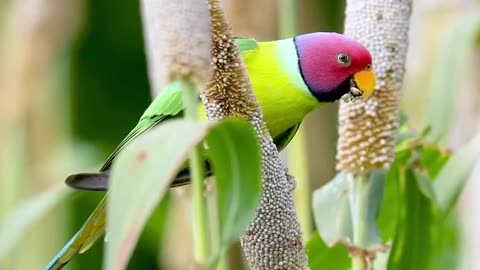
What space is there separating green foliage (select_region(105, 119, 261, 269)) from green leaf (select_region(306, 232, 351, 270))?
452 millimetres

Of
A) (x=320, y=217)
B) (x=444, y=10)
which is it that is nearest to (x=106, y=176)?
(x=320, y=217)

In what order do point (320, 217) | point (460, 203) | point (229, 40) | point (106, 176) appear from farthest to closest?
point (460, 203), point (320, 217), point (106, 176), point (229, 40)

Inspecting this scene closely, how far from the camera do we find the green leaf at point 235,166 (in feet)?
2.11

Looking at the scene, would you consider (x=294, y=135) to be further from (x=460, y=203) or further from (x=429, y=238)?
(x=460, y=203)

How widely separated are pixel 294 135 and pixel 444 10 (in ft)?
1.70

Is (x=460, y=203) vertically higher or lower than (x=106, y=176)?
lower

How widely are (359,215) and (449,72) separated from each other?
388 mm

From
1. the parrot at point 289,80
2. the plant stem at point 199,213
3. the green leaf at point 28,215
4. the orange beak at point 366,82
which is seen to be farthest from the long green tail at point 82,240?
the plant stem at point 199,213

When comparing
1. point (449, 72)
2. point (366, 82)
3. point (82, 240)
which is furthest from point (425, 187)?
point (82, 240)

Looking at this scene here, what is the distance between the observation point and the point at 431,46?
62.2 inches

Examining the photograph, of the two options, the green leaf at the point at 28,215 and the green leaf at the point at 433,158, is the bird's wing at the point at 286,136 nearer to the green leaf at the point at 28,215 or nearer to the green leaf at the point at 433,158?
the green leaf at the point at 433,158

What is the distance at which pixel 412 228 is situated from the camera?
1081 mm

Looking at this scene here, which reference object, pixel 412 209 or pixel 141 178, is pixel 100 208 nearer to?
pixel 412 209

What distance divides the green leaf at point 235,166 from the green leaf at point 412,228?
435mm
